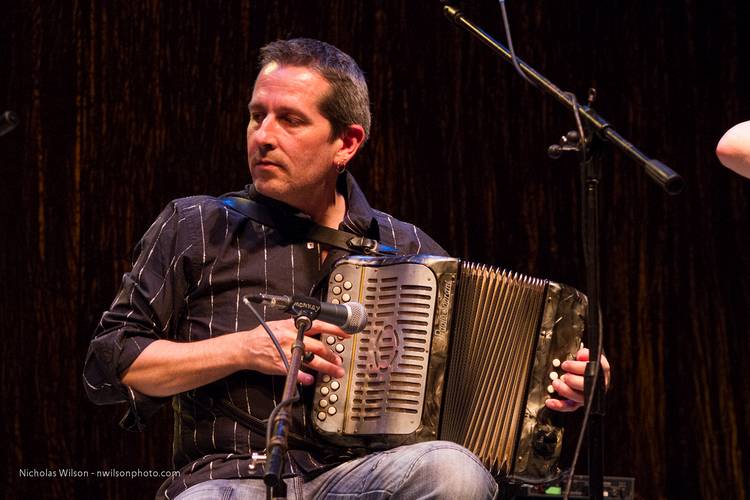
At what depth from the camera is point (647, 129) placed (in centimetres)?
363

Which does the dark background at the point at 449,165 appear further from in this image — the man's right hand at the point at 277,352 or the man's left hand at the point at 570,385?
the man's right hand at the point at 277,352

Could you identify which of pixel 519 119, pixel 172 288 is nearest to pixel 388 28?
pixel 519 119

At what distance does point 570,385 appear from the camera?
90.1 inches

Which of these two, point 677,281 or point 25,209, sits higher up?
point 25,209

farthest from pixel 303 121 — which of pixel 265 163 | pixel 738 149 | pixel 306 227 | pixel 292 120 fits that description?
pixel 738 149

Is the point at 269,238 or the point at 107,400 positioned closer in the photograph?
the point at 107,400

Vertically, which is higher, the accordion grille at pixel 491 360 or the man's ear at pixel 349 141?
the man's ear at pixel 349 141

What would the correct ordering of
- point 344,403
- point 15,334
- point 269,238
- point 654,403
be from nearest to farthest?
point 344,403, point 269,238, point 15,334, point 654,403

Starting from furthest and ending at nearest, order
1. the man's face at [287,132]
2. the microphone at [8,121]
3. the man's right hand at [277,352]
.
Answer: the man's face at [287,132], the man's right hand at [277,352], the microphone at [8,121]

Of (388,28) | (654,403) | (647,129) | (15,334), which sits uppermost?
(388,28)

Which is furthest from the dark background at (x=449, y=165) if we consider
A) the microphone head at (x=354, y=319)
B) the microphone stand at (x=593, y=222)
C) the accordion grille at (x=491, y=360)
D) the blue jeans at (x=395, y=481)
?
the microphone head at (x=354, y=319)

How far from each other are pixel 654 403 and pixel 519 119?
3.88ft

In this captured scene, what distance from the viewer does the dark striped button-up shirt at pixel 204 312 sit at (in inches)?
87.0

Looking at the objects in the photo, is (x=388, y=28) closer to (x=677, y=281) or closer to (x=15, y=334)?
(x=677, y=281)
